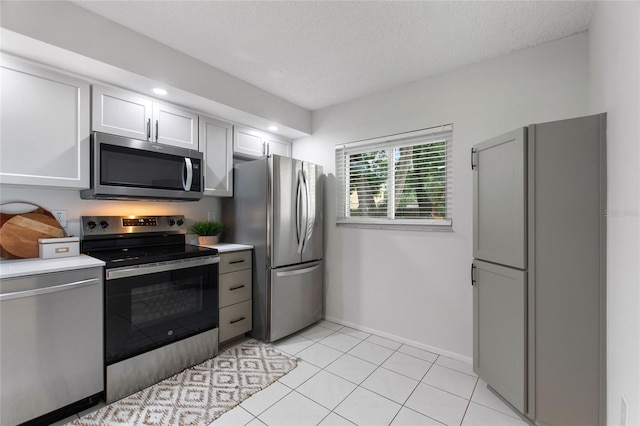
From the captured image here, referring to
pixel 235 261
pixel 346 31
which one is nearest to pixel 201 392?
pixel 235 261

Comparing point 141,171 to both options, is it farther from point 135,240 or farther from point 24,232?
point 24,232

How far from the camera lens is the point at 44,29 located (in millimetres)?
1675

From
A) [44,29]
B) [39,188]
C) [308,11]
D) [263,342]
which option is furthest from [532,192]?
[39,188]

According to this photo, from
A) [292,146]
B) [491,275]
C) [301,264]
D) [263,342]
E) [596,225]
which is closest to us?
[596,225]

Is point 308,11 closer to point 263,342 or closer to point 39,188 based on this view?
point 39,188

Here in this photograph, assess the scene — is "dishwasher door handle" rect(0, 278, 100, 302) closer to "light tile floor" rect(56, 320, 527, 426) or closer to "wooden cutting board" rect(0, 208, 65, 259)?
"wooden cutting board" rect(0, 208, 65, 259)

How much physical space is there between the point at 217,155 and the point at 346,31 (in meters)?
1.71

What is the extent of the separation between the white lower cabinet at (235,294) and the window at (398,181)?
1.22 m

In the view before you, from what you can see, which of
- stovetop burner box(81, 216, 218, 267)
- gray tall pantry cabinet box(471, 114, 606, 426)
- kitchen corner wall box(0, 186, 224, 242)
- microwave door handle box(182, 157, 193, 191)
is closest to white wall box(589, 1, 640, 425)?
gray tall pantry cabinet box(471, 114, 606, 426)

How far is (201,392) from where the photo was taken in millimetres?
2025

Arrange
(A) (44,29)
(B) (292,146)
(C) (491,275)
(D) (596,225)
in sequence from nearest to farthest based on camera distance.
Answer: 1. (D) (596,225)
2. (A) (44,29)
3. (C) (491,275)
4. (B) (292,146)

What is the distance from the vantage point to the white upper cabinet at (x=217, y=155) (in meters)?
2.86

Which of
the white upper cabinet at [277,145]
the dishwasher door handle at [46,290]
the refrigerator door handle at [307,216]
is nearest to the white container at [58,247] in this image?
the dishwasher door handle at [46,290]

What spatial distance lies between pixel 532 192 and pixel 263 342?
2.57 m
